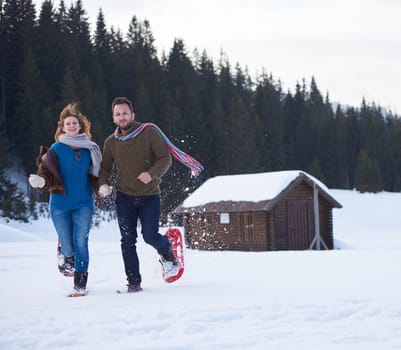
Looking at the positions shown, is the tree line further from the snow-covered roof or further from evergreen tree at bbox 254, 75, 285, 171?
the snow-covered roof

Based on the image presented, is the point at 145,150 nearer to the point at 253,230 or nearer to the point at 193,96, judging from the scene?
the point at 253,230

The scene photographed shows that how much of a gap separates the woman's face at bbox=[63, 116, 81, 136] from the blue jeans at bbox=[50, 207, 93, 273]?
0.79m

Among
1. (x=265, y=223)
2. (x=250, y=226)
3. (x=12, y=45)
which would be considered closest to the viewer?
(x=265, y=223)

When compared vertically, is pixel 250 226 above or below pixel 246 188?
below

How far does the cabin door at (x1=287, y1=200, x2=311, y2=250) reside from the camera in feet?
69.7

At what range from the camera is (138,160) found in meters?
5.29

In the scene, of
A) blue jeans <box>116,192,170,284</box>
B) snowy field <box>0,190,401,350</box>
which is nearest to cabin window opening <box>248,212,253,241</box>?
snowy field <box>0,190,401,350</box>

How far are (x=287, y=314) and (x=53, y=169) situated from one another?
2645 millimetres

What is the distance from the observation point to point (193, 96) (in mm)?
56125

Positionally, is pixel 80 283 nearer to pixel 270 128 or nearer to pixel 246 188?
pixel 246 188

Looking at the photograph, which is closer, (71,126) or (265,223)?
(71,126)

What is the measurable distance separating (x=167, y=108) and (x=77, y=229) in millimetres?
46195

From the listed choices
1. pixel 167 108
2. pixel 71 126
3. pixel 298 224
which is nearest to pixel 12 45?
pixel 167 108

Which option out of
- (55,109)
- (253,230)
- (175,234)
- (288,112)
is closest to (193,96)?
(55,109)
